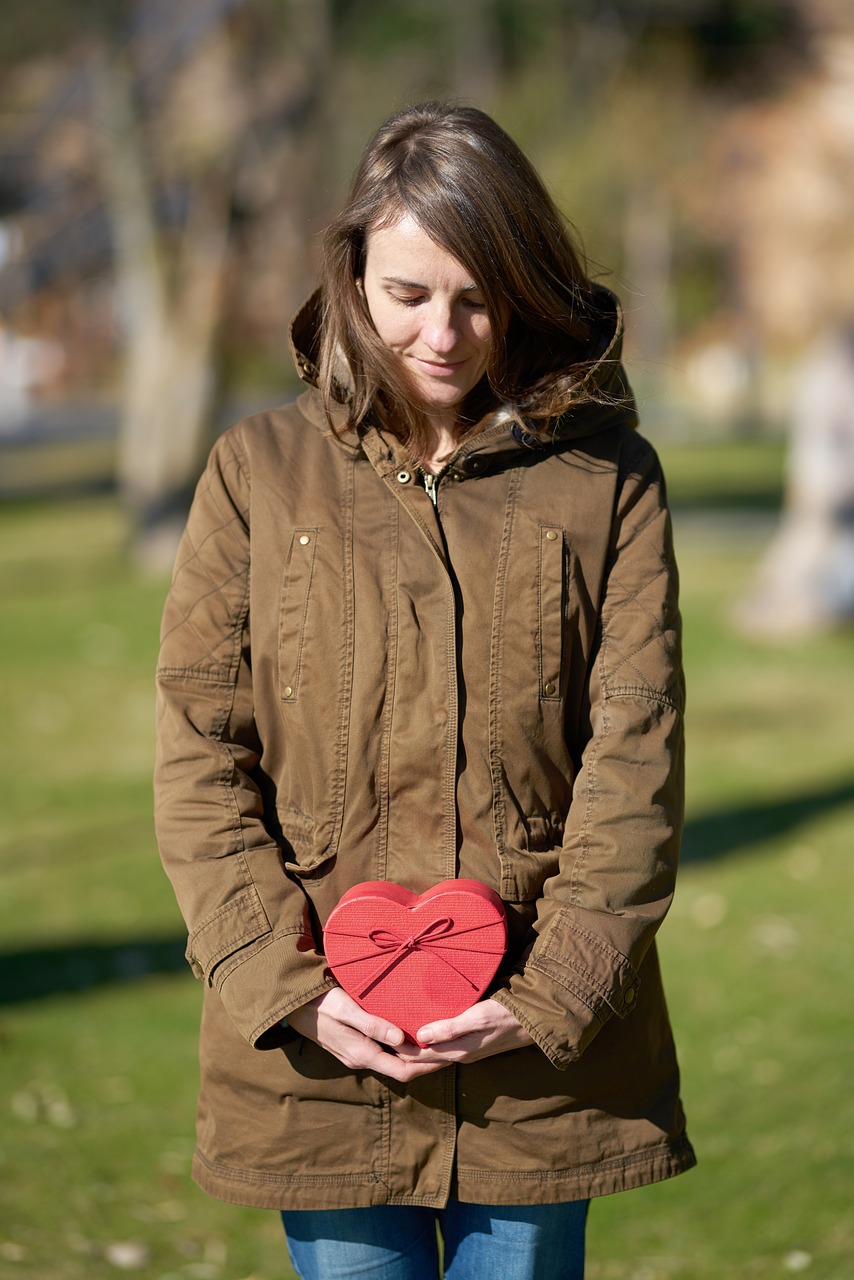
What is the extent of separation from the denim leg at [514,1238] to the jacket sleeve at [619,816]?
12.1 inches

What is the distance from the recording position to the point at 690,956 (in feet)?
17.6

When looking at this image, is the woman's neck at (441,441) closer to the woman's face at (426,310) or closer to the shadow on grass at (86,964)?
the woman's face at (426,310)

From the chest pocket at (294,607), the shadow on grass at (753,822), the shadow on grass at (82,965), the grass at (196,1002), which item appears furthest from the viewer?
the shadow on grass at (753,822)

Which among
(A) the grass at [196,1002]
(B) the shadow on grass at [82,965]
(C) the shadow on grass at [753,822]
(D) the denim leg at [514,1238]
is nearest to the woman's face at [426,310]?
(D) the denim leg at [514,1238]

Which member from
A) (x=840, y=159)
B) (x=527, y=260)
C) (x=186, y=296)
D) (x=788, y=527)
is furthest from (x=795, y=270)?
(x=527, y=260)

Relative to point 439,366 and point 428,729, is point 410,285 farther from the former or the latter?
point 428,729

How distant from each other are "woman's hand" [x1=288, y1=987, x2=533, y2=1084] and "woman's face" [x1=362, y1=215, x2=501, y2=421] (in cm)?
85

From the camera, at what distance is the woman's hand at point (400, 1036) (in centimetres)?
198

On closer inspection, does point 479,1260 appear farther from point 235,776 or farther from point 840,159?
point 840,159

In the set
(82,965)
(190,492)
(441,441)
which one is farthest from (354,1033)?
(190,492)

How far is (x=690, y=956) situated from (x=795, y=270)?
799cm

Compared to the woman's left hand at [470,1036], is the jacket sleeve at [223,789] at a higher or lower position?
higher

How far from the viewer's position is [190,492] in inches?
545

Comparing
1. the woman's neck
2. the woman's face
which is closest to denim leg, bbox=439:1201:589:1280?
the woman's neck
